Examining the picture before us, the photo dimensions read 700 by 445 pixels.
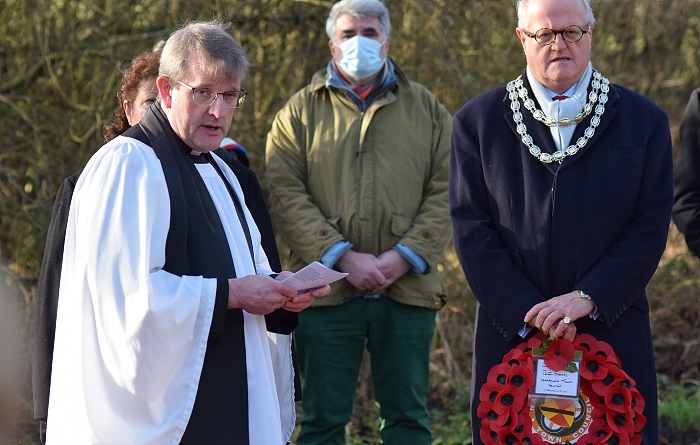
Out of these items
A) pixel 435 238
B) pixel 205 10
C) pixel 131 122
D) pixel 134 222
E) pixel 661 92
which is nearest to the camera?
pixel 134 222

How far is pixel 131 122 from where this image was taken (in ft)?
13.5

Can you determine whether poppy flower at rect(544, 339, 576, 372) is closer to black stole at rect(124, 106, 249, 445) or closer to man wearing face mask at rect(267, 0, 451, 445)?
black stole at rect(124, 106, 249, 445)

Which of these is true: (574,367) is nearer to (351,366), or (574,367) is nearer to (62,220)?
(351,366)

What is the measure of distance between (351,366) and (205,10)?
2.73 m

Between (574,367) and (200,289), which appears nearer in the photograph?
(200,289)

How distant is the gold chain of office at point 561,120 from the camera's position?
3.77m

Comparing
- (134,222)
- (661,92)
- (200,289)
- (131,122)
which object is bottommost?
(200,289)

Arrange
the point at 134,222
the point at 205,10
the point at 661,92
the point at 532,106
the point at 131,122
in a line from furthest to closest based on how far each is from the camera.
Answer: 1. the point at 661,92
2. the point at 205,10
3. the point at 131,122
4. the point at 532,106
5. the point at 134,222

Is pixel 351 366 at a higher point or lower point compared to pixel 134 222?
lower

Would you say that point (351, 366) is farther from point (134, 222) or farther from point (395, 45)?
point (395, 45)

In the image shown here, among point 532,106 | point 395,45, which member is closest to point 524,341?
point 532,106

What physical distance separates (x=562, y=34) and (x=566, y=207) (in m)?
0.65

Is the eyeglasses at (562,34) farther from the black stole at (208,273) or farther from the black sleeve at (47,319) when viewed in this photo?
the black sleeve at (47,319)

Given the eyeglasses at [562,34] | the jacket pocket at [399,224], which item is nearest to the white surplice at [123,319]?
the eyeglasses at [562,34]
